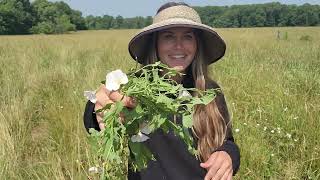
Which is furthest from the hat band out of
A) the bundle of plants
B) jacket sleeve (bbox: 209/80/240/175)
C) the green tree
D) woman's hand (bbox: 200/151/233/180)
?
the green tree

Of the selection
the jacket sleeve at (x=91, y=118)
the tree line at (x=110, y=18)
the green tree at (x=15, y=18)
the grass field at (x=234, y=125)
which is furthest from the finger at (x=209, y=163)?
the green tree at (x=15, y=18)

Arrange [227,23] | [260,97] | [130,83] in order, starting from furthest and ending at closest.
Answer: [227,23] → [260,97] → [130,83]

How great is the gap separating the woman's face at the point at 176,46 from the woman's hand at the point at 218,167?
482mm

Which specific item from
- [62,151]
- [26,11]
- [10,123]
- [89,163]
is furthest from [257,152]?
[26,11]

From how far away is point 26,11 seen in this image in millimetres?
56344

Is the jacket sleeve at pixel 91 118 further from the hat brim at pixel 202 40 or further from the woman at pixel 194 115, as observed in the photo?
the hat brim at pixel 202 40

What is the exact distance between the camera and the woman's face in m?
2.02

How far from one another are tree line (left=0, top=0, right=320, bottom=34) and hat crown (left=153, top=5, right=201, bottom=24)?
144 ft

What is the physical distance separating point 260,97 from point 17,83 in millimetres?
2947

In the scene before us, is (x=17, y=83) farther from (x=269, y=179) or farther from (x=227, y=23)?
(x=227, y=23)

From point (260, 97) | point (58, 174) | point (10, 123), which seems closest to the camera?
point (58, 174)

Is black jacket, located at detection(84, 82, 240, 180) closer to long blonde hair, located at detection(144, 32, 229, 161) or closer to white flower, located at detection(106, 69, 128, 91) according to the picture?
long blonde hair, located at detection(144, 32, 229, 161)

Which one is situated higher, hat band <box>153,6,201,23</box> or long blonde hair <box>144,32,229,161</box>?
hat band <box>153,6,201,23</box>

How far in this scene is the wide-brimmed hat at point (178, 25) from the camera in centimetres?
190
